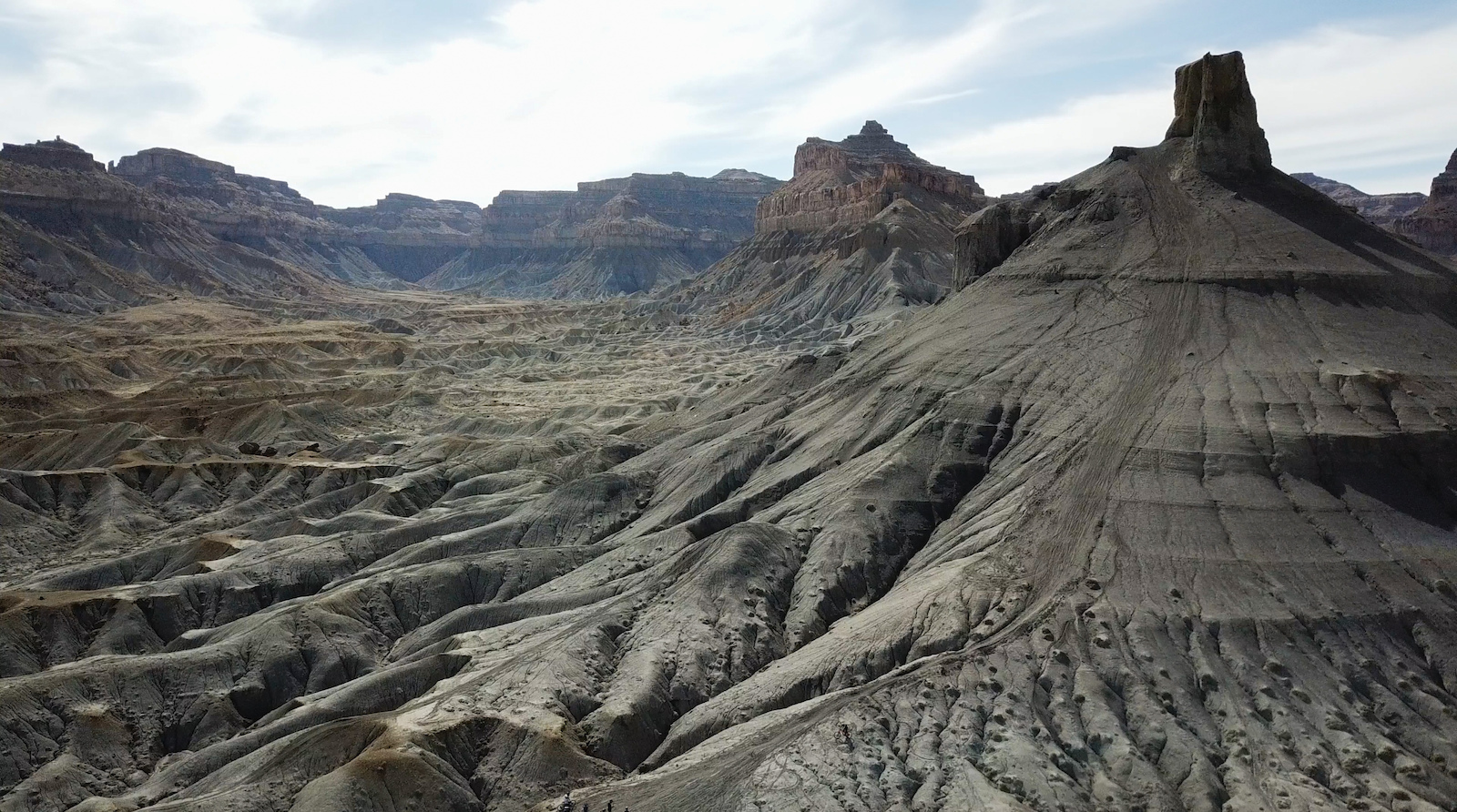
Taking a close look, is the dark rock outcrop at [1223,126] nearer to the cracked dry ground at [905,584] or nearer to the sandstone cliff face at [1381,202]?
the cracked dry ground at [905,584]

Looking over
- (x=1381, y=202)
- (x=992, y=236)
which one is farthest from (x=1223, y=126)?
(x=1381, y=202)

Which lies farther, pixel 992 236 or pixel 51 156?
pixel 51 156

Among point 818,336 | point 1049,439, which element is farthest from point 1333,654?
point 818,336

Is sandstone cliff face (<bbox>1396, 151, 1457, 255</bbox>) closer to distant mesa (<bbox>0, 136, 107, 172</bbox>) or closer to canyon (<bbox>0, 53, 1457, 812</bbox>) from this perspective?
canyon (<bbox>0, 53, 1457, 812</bbox>)

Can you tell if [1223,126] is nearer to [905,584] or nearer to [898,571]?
[898,571]

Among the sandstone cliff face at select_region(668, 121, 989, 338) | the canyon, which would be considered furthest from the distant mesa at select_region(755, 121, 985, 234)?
the canyon

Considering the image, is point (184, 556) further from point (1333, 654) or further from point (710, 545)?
point (1333, 654)
